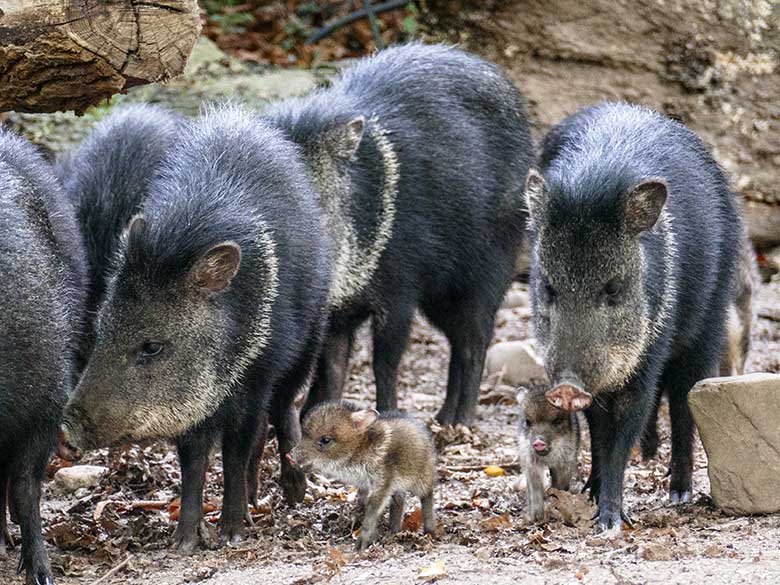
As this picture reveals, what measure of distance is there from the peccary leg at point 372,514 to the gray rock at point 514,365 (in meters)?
3.51

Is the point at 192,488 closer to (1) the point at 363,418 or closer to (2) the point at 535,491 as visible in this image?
(1) the point at 363,418

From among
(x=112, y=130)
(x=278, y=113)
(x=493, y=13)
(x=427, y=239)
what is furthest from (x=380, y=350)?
(x=493, y=13)

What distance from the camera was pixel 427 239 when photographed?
731 centimetres

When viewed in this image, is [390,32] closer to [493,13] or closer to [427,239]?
[493,13]

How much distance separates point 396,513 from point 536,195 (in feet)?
4.38

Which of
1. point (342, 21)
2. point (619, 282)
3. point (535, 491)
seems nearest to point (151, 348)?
point (535, 491)

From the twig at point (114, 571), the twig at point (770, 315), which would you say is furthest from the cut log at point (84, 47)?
the twig at point (770, 315)

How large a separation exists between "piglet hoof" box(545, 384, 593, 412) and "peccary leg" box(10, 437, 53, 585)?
1.79m

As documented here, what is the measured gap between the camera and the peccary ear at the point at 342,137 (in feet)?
22.7

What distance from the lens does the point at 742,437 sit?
5.30 meters

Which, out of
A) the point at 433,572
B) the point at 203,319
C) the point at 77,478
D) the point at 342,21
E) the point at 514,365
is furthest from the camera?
the point at 342,21

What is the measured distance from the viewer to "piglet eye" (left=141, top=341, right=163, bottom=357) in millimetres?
5203

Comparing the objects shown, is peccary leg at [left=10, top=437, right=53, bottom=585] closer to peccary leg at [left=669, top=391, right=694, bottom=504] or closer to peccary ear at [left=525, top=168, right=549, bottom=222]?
peccary ear at [left=525, top=168, right=549, bottom=222]

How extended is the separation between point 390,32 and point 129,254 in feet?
23.9
